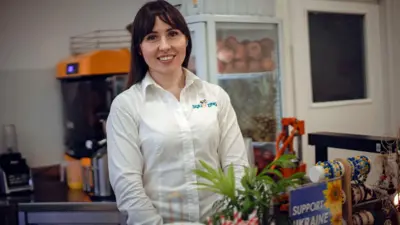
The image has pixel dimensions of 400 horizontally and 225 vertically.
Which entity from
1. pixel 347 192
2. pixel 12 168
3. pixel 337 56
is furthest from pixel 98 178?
pixel 337 56

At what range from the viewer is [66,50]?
8.88 ft

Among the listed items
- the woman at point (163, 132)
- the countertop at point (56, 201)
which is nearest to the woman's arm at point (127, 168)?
the woman at point (163, 132)

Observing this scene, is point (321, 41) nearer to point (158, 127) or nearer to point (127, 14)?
point (127, 14)

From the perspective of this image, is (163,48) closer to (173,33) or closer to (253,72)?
(173,33)

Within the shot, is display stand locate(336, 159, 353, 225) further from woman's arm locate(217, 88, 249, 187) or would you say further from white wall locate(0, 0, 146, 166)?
white wall locate(0, 0, 146, 166)

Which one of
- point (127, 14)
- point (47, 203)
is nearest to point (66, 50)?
point (127, 14)

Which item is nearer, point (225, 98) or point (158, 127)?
point (158, 127)

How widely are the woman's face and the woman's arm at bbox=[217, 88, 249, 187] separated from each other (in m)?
0.18

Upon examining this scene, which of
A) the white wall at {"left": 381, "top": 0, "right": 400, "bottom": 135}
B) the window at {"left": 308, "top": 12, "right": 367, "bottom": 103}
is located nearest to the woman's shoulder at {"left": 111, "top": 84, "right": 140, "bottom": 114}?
the window at {"left": 308, "top": 12, "right": 367, "bottom": 103}

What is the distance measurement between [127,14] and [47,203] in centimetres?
118

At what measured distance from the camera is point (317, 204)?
1146mm

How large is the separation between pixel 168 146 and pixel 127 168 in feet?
0.42

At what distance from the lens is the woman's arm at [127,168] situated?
4.16 ft

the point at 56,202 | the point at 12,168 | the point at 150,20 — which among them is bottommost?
the point at 56,202
